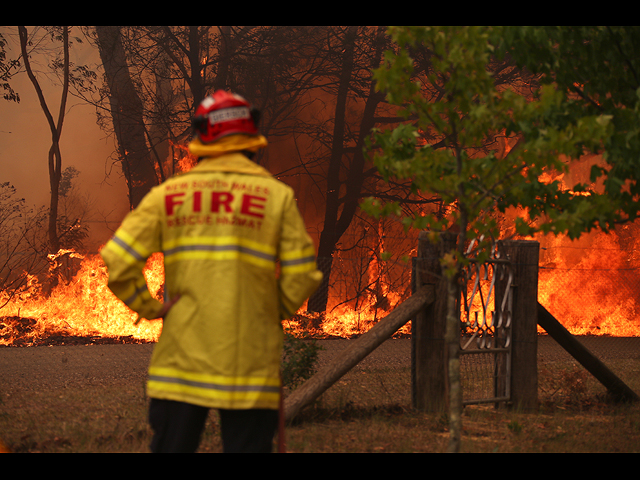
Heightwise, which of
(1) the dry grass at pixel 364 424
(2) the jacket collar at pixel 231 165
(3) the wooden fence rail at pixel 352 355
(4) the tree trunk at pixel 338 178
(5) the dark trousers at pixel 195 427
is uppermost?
(4) the tree trunk at pixel 338 178

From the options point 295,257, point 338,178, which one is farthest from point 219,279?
point 338,178

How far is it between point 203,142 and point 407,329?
12724 millimetres

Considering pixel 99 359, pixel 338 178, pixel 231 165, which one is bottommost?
pixel 99 359

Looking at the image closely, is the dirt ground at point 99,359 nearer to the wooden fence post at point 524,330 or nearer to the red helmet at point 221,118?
the wooden fence post at point 524,330

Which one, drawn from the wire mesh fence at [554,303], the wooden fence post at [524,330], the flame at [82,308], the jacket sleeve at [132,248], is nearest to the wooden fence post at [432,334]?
the wooden fence post at [524,330]

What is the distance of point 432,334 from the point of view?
550 centimetres

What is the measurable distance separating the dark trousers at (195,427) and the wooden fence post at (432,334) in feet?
10.3

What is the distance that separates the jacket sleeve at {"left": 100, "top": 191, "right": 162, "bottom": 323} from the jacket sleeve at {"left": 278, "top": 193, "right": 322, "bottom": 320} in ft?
1.65

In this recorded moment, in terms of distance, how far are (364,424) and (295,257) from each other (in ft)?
10.1

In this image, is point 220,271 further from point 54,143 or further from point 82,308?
point 54,143

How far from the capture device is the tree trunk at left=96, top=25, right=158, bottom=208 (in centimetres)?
1441

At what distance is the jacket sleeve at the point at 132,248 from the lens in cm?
249

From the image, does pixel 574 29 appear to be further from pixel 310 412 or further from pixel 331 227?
pixel 331 227

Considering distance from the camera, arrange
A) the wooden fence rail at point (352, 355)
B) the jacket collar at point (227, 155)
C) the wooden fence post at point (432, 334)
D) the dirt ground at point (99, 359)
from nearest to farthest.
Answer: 1. the jacket collar at point (227, 155)
2. the wooden fence rail at point (352, 355)
3. the wooden fence post at point (432, 334)
4. the dirt ground at point (99, 359)
